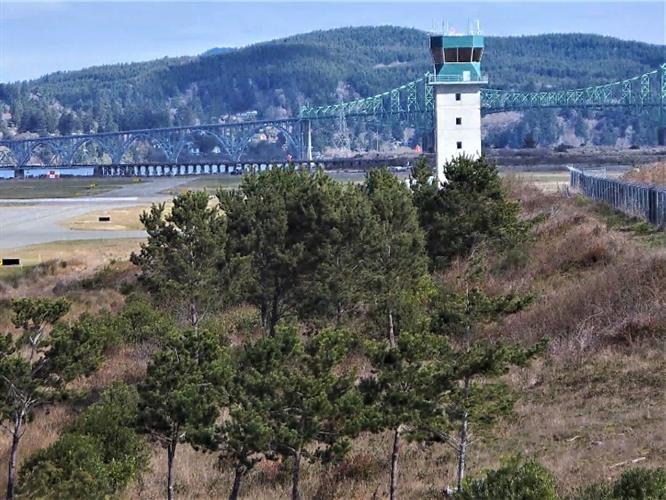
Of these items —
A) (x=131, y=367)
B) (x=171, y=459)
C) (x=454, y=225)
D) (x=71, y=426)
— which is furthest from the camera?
(x=454, y=225)

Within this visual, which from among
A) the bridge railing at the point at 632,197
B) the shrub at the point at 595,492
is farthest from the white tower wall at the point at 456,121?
the shrub at the point at 595,492

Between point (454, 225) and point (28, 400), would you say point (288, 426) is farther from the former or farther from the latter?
point (454, 225)

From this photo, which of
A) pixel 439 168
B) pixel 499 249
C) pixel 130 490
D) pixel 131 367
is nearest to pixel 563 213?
pixel 499 249

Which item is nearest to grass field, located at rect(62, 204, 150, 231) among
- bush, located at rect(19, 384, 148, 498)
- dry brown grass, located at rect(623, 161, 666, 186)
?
dry brown grass, located at rect(623, 161, 666, 186)

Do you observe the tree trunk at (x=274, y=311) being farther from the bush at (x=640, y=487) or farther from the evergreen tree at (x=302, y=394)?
the bush at (x=640, y=487)

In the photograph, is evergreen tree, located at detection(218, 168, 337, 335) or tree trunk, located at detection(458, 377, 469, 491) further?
evergreen tree, located at detection(218, 168, 337, 335)

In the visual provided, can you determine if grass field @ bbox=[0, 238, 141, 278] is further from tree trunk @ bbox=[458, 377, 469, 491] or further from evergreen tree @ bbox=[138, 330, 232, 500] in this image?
tree trunk @ bbox=[458, 377, 469, 491]
